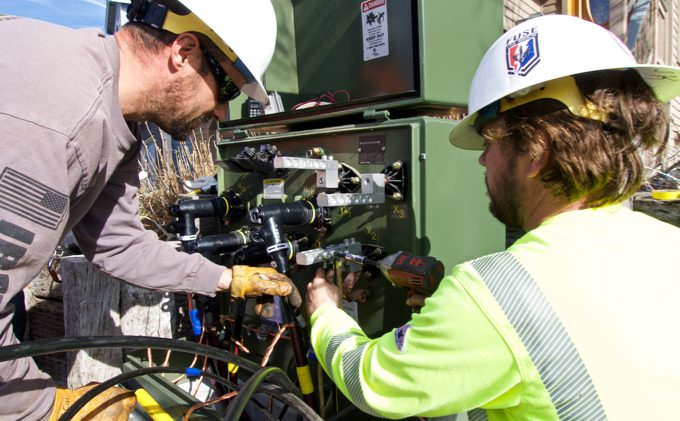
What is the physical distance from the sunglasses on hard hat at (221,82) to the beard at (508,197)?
3.10ft

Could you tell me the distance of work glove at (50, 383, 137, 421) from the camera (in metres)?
1.44

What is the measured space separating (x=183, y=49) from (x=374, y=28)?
40.3 inches

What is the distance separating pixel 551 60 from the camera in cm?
113

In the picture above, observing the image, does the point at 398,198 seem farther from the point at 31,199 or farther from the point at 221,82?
the point at 31,199

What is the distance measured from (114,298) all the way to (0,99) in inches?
65.3

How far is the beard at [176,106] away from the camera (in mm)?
1470

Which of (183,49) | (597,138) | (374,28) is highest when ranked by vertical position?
(374,28)

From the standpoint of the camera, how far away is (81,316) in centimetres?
241

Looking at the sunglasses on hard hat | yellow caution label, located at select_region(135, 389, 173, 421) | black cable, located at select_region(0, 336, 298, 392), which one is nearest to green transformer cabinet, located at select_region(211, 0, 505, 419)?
the sunglasses on hard hat

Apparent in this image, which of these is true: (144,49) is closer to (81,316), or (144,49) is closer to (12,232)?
(12,232)

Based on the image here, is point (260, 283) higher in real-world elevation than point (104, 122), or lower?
lower

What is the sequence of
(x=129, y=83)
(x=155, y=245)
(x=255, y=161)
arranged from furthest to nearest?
(x=255, y=161) < (x=155, y=245) < (x=129, y=83)

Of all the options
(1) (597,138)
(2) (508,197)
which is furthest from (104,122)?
(1) (597,138)

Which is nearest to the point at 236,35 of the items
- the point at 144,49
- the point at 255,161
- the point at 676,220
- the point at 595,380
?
the point at 144,49
